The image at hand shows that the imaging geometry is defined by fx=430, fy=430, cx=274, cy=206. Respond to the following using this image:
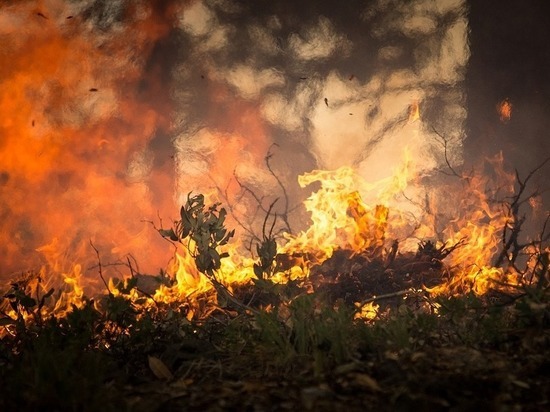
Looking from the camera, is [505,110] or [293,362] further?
[505,110]

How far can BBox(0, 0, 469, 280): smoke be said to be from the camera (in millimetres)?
10266

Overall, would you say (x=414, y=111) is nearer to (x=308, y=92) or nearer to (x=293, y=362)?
(x=308, y=92)

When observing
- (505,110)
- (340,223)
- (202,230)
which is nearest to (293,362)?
(202,230)

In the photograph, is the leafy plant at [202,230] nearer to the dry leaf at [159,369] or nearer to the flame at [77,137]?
the dry leaf at [159,369]

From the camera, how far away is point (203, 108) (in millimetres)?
11570

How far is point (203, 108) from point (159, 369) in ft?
32.8

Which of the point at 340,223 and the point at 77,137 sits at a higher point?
the point at 77,137

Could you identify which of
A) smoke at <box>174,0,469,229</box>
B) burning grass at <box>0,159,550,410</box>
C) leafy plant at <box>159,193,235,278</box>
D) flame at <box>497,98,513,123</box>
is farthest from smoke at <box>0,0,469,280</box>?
burning grass at <box>0,159,550,410</box>

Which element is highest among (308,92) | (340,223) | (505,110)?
(308,92)

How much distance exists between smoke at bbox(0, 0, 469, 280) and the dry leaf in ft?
26.9

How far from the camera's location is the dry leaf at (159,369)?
7.46 ft

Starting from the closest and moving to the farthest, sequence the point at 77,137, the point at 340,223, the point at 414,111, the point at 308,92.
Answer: the point at 340,223 < the point at 77,137 < the point at 414,111 < the point at 308,92

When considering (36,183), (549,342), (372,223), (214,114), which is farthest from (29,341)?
(214,114)

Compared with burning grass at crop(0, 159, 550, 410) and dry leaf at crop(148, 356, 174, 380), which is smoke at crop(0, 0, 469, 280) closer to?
burning grass at crop(0, 159, 550, 410)
